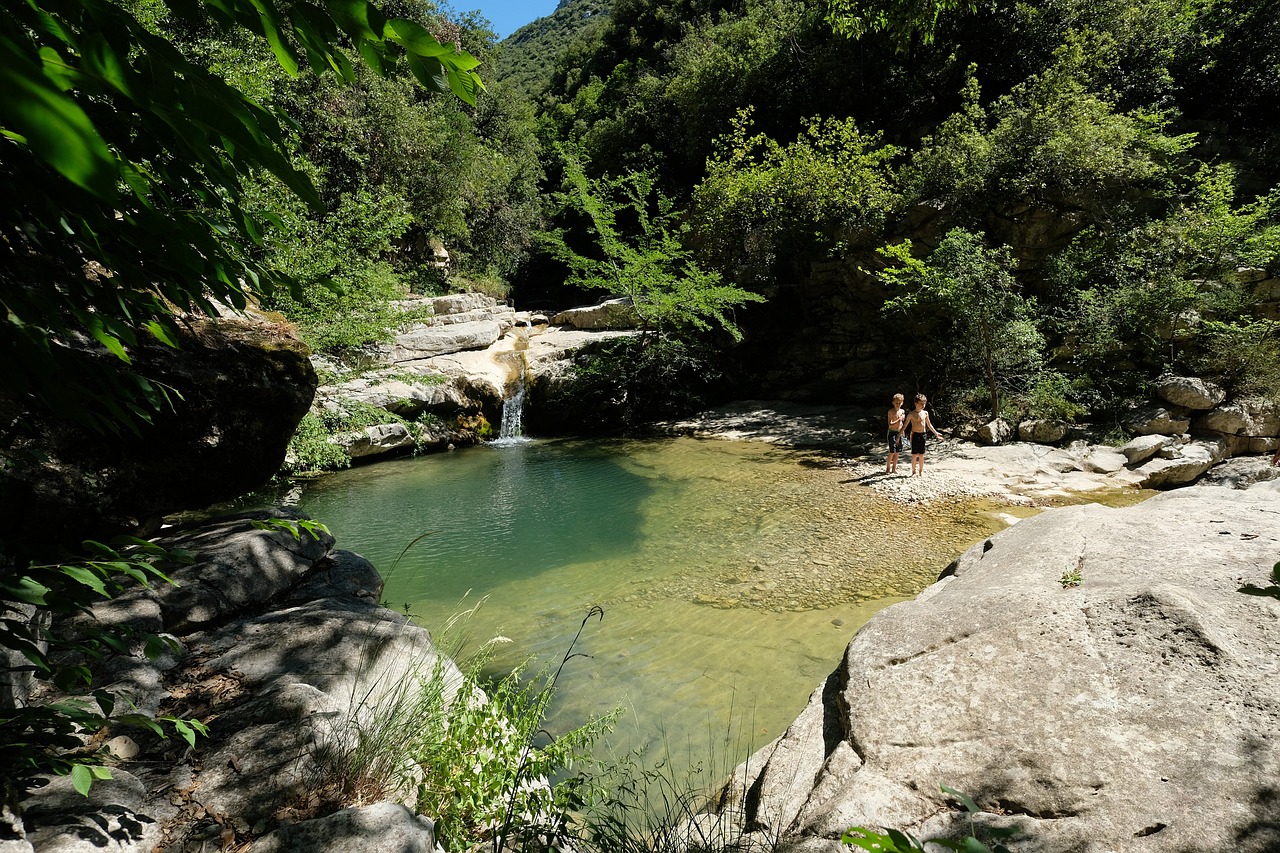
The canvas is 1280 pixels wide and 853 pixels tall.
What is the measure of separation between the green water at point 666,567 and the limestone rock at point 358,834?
1.67 m

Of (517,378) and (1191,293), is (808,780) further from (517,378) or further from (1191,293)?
(517,378)

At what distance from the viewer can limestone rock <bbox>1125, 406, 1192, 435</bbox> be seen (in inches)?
379

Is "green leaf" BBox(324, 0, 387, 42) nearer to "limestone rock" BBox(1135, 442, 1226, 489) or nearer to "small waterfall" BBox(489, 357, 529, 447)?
"limestone rock" BBox(1135, 442, 1226, 489)

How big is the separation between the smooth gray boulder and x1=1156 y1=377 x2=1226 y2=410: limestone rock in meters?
7.71

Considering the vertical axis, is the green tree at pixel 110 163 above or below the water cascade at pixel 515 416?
above

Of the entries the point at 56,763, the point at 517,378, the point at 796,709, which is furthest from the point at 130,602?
the point at 517,378

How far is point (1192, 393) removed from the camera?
9.64 m

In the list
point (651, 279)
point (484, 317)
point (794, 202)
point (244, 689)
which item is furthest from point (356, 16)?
point (484, 317)

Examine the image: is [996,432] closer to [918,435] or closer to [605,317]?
[918,435]

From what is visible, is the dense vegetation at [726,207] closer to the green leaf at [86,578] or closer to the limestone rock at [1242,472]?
the green leaf at [86,578]

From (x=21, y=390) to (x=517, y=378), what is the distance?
14.6 meters

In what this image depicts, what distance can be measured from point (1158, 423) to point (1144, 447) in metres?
0.94

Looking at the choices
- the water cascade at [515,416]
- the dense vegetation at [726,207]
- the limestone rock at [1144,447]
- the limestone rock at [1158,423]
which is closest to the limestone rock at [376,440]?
the water cascade at [515,416]

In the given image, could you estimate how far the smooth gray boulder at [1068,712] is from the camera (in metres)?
2.03
